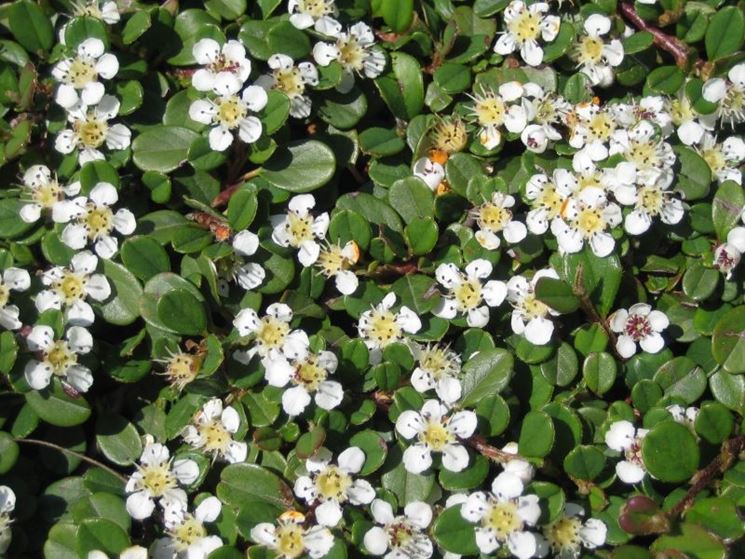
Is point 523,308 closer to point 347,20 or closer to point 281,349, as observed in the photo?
point 281,349

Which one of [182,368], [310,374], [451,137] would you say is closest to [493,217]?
[451,137]

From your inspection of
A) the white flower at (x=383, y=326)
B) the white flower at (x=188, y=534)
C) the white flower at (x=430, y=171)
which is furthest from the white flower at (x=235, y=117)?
the white flower at (x=188, y=534)

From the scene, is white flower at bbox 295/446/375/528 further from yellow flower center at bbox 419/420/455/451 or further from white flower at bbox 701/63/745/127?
white flower at bbox 701/63/745/127

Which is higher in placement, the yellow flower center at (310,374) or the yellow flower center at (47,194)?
the yellow flower center at (47,194)

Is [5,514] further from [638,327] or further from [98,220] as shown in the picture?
[638,327]

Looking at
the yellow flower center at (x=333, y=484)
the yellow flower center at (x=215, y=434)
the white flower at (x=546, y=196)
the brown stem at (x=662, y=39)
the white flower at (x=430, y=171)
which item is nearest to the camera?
the yellow flower center at (x=333, y=484)

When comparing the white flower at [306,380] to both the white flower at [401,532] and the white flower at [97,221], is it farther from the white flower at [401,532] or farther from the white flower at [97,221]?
the white flower at [97,221]

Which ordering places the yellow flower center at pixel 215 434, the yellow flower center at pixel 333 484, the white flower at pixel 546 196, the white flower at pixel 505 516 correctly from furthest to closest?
the white flower at pixel 546 196
the yellow flower center at pixel 215 434
the yellow flower center at pixel 333 484
the white flower at pixel 505 516
